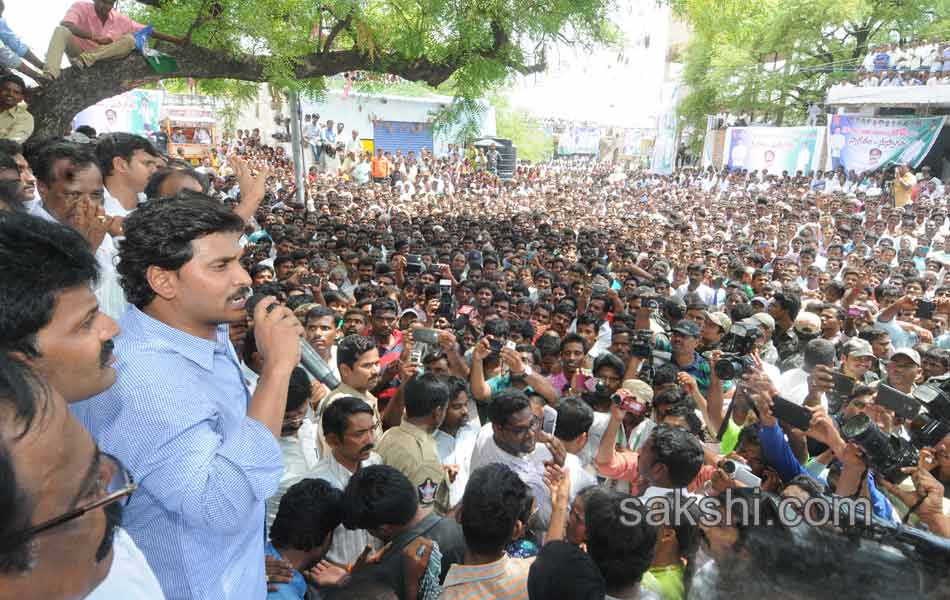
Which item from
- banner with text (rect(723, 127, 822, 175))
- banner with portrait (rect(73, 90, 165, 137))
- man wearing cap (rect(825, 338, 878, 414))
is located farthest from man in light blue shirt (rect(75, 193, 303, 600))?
banner with text (rect(723, 127, 822, 175))

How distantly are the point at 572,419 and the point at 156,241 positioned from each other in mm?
1992

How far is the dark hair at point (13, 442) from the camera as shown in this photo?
2.37ft

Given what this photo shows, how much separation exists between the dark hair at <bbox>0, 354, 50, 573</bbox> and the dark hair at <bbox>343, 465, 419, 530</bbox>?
4.37 ft

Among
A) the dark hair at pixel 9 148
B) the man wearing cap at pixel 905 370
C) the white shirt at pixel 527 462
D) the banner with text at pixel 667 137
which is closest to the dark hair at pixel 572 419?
the white shirt at pixel 527 462

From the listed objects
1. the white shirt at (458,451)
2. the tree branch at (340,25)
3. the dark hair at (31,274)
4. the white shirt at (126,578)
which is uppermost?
the tree branch at (340,25)

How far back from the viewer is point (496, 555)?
1917mm

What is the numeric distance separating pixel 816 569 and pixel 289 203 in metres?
10.2

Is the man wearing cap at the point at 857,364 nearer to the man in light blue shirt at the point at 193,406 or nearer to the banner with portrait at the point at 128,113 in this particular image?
the man in light blue shirt at the point at 193,406

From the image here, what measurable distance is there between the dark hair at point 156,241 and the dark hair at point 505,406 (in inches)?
59.9

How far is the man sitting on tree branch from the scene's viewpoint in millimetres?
4973

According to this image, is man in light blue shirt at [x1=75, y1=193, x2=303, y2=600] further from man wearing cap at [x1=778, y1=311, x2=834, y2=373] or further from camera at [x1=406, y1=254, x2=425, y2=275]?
camera at [x1=406, y1=254, x2=425, y2=275]

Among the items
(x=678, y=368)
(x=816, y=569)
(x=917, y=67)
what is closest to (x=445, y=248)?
(x=678, y=368)

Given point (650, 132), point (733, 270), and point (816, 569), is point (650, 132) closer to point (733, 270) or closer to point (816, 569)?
point (733, 270)

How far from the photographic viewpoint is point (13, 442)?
0.75 metres
